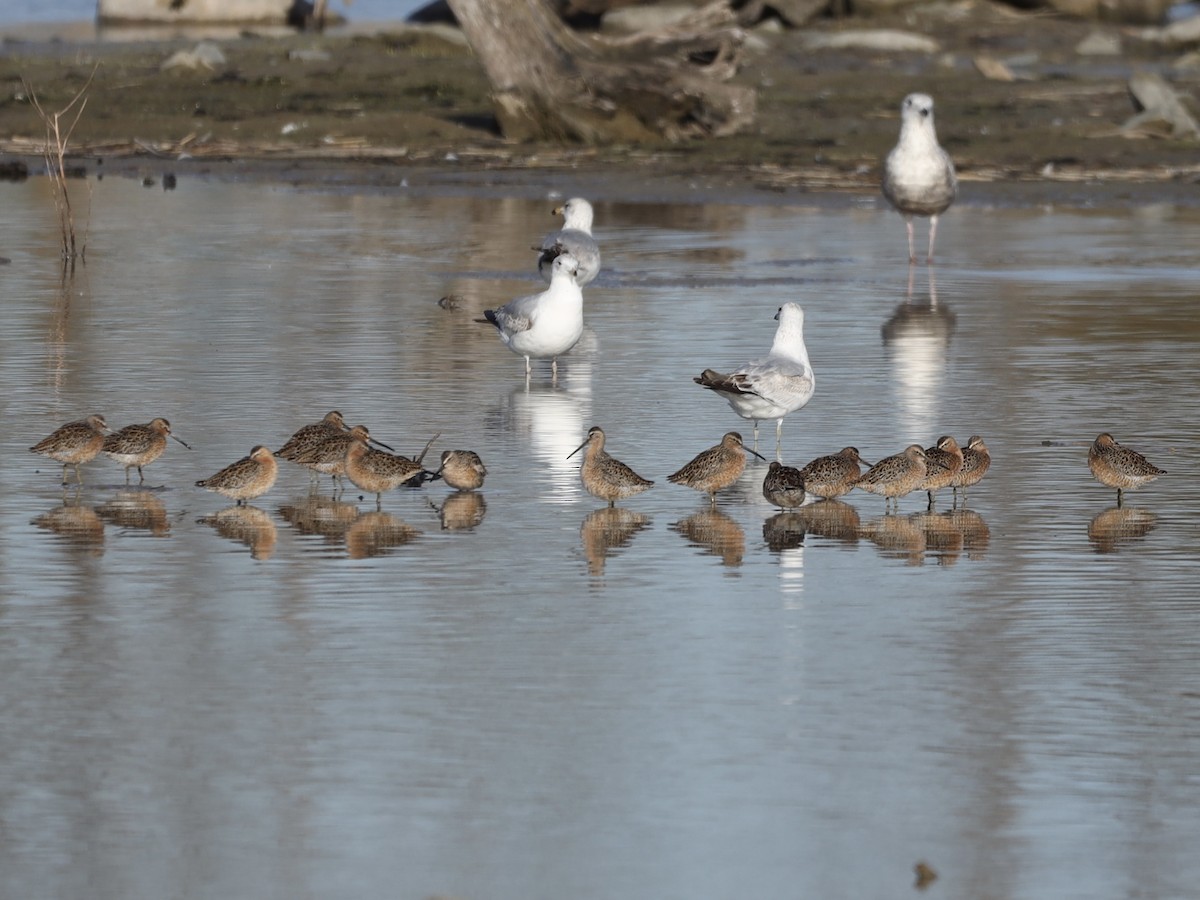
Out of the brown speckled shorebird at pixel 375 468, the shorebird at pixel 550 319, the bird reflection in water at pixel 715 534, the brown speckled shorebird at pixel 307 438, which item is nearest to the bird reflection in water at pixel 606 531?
the bird reflection in water at pixel 715 534

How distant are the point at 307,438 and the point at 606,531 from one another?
205 centimetres

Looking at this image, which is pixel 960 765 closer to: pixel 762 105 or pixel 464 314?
pixel 464 314

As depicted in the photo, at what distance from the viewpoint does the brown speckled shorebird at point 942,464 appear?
1203 centimetres

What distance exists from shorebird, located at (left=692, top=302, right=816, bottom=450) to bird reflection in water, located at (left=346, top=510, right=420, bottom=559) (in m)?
2.24

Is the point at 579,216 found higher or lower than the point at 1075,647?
higher

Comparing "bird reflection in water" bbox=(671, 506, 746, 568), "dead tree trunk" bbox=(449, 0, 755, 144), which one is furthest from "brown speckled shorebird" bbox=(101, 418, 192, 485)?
"dead tree trunk" bbox=(449, 0, 755, 144)

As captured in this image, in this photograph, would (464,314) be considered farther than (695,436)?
Yes

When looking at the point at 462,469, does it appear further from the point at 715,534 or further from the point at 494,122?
the point at 494,122

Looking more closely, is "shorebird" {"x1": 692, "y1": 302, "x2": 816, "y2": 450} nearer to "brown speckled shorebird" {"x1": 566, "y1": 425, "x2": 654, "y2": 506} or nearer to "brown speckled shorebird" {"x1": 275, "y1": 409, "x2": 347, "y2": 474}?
"brown speckled shorebird" {"x1": 566, "y1": 425, "x2": 654, "y2": 506}

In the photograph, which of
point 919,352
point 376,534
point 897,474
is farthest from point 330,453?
point 919,352

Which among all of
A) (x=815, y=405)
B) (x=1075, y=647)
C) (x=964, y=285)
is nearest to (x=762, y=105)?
(x=964, y=285)

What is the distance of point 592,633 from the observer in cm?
945

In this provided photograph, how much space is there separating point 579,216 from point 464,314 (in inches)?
82.0

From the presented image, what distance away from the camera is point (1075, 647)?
9.23 metres
